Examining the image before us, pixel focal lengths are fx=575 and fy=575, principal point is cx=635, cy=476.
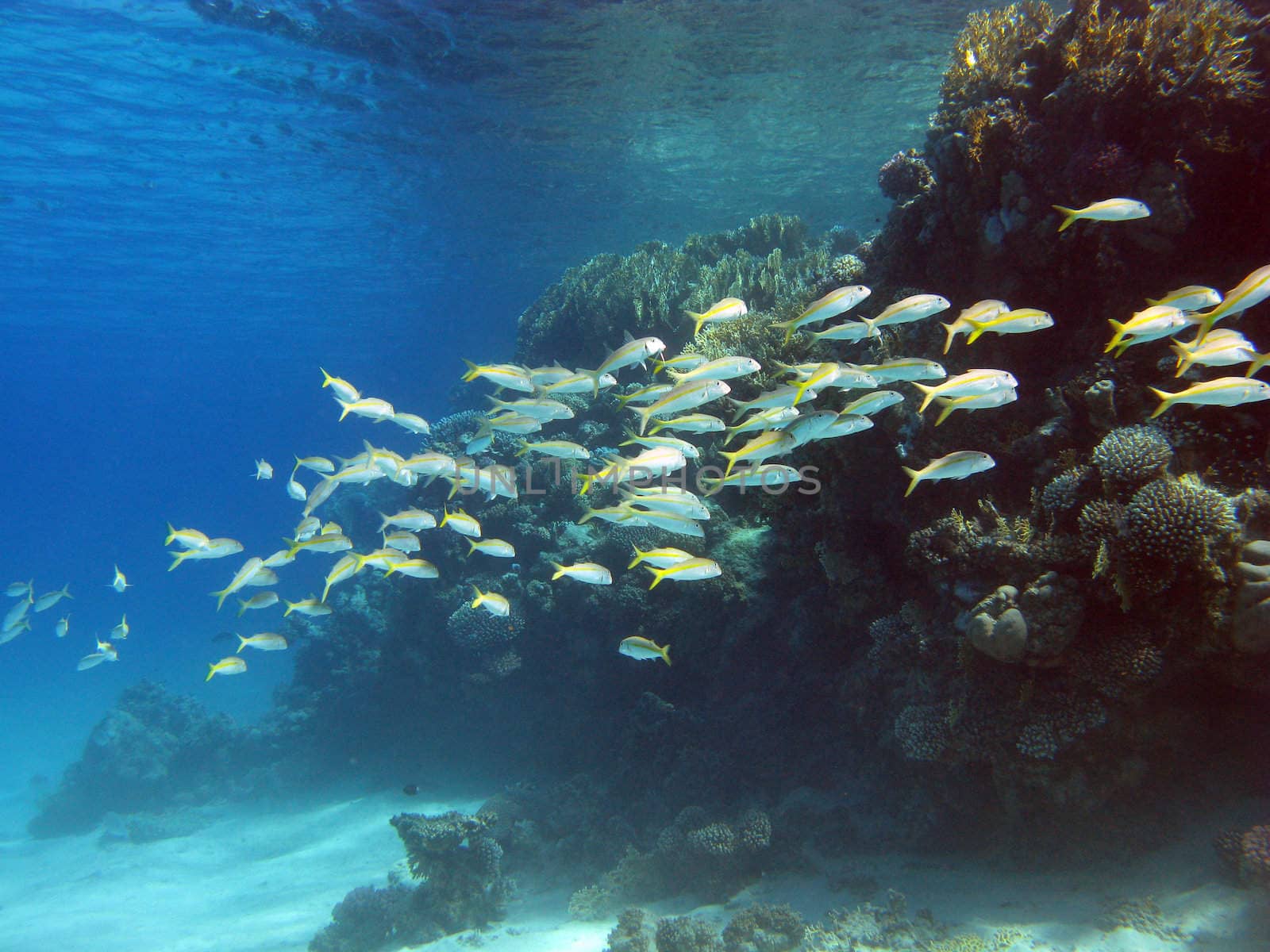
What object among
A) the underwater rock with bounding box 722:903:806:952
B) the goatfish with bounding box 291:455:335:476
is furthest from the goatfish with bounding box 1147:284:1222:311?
the goatfish with bounding box 291:455:335:476

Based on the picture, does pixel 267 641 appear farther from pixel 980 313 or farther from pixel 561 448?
pixel 980 313

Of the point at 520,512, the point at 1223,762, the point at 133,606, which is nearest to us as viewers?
the point at 1223,762

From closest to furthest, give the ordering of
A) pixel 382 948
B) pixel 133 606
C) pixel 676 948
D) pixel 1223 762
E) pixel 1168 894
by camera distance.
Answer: pixel 1168 894 → pixel 1223 762 → pixel 676 948 → pixel 382 948 → pixel 133 606

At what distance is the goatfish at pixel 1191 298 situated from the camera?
149 inches

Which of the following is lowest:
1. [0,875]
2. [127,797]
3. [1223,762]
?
[1223,762]

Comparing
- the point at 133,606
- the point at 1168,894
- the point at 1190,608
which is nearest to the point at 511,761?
the point at 1168,894

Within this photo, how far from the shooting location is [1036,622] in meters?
4.33

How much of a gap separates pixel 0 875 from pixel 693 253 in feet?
76.9

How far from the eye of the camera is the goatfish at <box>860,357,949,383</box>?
15.0 feet

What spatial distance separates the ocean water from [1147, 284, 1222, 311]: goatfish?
1604mm

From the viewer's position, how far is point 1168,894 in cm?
446

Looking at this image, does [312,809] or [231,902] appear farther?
[312,809]

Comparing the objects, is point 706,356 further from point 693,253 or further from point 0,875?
point 0,875

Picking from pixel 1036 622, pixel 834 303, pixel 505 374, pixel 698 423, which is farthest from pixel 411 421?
pixel 1036 622
